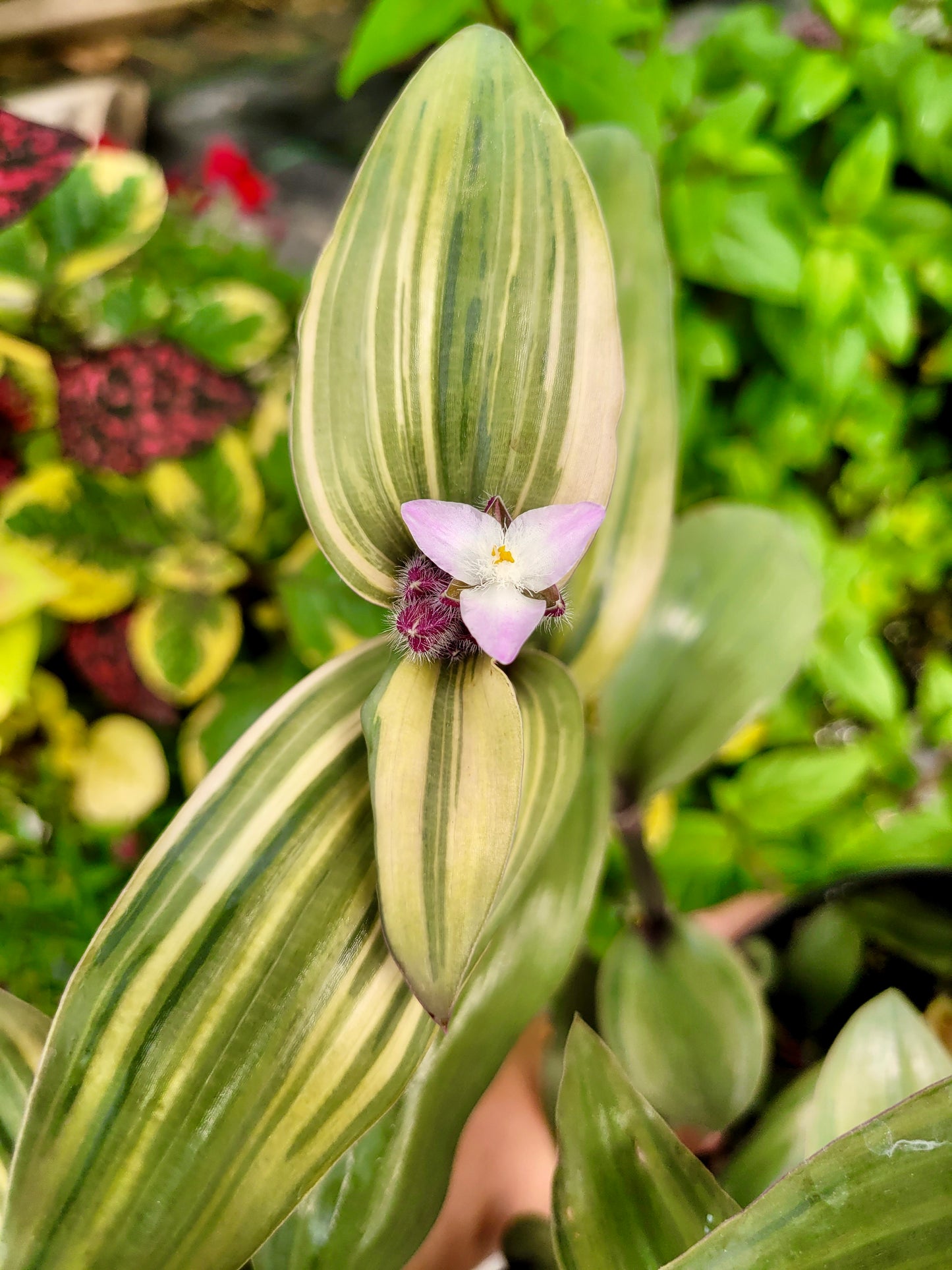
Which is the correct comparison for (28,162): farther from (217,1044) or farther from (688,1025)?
(688,1025)

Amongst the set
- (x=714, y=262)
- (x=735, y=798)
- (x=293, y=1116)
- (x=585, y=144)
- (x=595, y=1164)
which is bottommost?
(x=735, y=798)

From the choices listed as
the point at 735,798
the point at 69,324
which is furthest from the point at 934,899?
the point at 69,324

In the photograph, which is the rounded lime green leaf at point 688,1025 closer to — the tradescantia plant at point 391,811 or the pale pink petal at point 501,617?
the tradescantia plant at point 391,811

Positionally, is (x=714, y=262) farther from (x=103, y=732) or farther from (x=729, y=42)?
(x=103, y=732)

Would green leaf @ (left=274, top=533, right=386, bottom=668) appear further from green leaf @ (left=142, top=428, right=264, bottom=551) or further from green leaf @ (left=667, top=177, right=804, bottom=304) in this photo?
green leaf @ (left=667, top=177, right=804, bottom=304)

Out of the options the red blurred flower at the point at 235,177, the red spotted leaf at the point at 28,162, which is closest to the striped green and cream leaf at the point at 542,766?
the red spotted leaf at the point at 28,162
